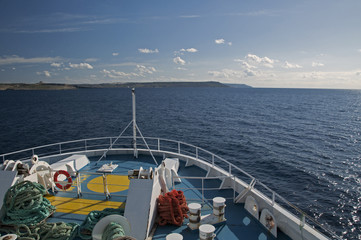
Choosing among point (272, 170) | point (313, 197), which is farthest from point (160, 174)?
point (272, 170)

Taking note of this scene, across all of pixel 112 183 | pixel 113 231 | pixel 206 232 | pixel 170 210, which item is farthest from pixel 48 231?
pixel 206 232

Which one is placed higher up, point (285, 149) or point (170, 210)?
point (170, 210)

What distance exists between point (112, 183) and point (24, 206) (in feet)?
11.4

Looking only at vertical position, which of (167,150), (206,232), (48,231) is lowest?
(167,150)

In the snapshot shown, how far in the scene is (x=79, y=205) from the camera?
7867 millimetres

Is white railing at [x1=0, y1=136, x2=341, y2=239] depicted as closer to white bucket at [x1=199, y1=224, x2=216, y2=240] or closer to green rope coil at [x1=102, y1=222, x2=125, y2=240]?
white bucket at [x1=199, y1=224, x2=216, y2=240]

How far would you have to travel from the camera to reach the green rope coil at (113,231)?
16.2 feet

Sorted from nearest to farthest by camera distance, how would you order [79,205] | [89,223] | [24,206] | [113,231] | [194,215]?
1. [113,231]
2. [89,223]
3. [24,206]
4. [194,215]
5. [79,205]

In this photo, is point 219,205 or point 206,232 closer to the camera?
point 206,232

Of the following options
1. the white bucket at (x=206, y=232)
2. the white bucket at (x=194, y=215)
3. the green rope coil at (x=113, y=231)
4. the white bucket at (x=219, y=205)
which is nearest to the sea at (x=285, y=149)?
the white bucket at (x=219, y=205)

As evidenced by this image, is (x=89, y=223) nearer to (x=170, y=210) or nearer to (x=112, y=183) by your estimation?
(x=170, y=210)

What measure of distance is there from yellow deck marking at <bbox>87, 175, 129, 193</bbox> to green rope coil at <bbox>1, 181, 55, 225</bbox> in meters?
1.94

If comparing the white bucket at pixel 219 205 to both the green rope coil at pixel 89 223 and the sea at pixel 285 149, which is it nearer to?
the green rope coil at pixel 89 223

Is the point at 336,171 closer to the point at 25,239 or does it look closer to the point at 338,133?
the point at 338,133
